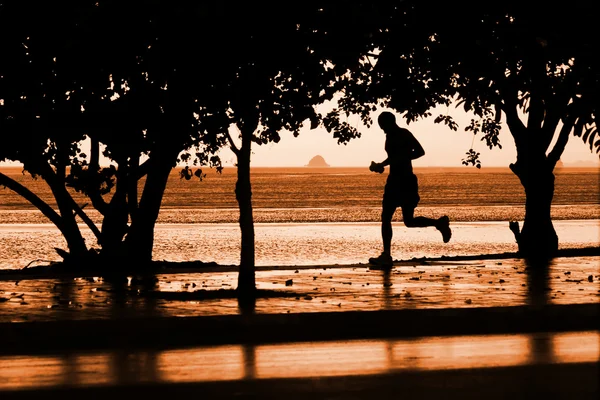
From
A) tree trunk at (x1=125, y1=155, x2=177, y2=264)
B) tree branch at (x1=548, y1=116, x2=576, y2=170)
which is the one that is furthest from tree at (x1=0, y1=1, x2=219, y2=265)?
tree branch at (x1=548, y1=116, x2=576, y2=170)

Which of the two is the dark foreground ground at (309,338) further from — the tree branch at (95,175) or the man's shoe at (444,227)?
the tree branch at (95,175)

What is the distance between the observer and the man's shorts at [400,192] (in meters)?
15.7

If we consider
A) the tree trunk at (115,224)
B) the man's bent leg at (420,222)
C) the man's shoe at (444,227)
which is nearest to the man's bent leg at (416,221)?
the man's bent leg at (420,222)

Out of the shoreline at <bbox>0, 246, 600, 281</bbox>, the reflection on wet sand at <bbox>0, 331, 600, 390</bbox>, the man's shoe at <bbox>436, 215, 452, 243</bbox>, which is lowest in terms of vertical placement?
the reflection on wet sand at <bbox>0, 331, 600, 390</bbox>

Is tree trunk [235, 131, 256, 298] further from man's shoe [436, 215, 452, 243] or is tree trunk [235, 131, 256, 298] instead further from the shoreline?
man's shoe [436, 215, 452, 243]

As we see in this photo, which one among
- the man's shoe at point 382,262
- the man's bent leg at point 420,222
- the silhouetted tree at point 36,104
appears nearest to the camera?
the silhouetted tree at point 36,104

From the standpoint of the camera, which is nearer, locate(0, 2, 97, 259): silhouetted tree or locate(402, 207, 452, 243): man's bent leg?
locate(0, 2, 97, 259): silhouetted tree

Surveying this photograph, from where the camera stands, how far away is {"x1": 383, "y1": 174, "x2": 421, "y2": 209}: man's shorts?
15.7 metres

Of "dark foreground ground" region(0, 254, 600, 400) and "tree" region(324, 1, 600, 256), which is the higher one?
"tree" region(324, 1, 600, 256)

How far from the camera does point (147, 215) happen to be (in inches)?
739

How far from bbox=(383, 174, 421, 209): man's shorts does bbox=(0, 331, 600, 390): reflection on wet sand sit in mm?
A: 5452

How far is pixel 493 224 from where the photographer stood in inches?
1502

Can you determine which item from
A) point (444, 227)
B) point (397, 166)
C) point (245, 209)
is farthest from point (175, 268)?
point (245, 209)

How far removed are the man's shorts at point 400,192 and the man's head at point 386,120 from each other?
63 centimetres
